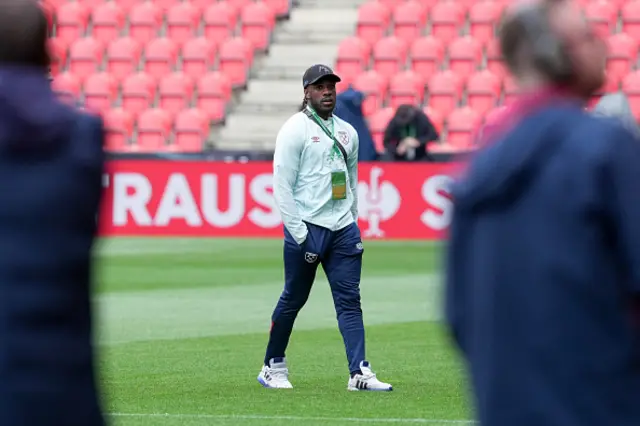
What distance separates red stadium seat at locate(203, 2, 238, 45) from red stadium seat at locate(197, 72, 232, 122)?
1724mm

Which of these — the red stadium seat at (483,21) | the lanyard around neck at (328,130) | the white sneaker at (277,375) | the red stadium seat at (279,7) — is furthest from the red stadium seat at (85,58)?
the white sneaker at (277,375)

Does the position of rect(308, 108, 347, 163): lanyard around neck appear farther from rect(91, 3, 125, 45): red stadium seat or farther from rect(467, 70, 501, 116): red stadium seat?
rect(91, 3, 125, 45): red stadium seat

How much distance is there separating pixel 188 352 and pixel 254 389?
2.16m

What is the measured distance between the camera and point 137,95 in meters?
29.8

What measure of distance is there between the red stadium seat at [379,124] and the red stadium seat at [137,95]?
469 cm

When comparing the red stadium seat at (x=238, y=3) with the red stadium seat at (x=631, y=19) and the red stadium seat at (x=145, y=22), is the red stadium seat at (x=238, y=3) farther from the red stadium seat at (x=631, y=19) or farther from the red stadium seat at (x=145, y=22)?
the red stadium seat at (x=631, y=19)

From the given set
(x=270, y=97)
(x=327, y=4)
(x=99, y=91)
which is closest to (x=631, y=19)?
(x=327, y=4)

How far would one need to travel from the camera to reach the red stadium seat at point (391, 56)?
29141 millimetres

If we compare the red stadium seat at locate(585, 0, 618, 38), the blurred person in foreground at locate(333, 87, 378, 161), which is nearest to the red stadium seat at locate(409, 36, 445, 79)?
the red stadium seat at locate(585, 0, 618, 38)

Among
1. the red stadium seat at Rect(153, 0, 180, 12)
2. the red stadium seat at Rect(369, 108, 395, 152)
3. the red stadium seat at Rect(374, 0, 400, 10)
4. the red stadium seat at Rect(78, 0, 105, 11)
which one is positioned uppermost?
the red stadium seat at Rect(374, 0, 400, 10)

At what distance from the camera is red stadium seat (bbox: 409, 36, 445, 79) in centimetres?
2873

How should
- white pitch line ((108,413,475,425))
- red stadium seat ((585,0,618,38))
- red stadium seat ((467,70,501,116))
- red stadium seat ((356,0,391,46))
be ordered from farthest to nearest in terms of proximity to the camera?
red stadium seat ((356,0,391,46))
red stadium seat ((467,70,501,116))
red stadium seat ((585,0,618,38))
white pitch line ((108,413,475,425))

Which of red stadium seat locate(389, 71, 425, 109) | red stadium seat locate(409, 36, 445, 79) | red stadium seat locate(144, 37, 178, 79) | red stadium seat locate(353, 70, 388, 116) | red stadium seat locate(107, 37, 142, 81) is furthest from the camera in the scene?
red stadium seat locate(107, 37, 142, 81)

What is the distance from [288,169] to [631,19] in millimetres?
18685
